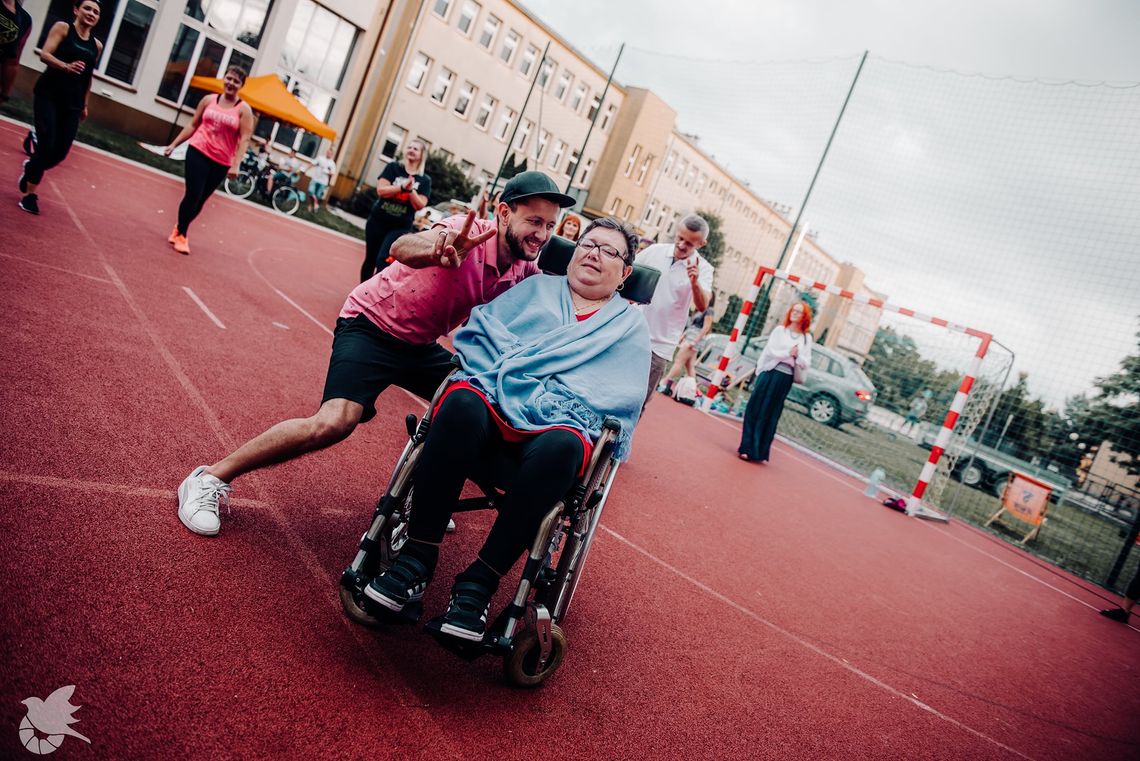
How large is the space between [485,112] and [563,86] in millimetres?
5700

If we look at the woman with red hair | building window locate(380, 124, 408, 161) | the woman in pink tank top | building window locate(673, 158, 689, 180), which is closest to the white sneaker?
the woman in pink tank top

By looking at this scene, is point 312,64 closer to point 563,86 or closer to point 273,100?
point 273,100

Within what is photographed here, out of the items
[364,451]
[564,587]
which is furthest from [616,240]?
[364,451]

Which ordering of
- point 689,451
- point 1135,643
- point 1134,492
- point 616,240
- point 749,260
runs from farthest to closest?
point 749,260
point 1134,492
point 689,451
point 1135,643
point 616,240

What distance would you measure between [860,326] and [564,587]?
13818 mm

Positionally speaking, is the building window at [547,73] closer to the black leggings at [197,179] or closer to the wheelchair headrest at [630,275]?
the black leggings at [197,179]

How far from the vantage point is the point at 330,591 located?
8.73 feet

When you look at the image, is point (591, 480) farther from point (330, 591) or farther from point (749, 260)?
point (749, 260)

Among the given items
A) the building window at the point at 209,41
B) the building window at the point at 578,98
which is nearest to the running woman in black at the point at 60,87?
the building window at the point at 209,41

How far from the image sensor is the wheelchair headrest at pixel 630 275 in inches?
122

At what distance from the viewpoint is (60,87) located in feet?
20.9

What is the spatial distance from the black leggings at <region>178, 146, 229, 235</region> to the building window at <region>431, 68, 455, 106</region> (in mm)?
28791

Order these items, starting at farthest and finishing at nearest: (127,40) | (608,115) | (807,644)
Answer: (608,115)
(127,40)
(807,644)

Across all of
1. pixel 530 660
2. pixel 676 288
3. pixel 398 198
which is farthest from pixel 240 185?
pixel 530 660
